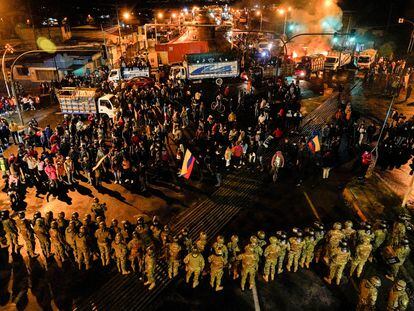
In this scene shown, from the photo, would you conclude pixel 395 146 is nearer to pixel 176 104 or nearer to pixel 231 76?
pixel 176 104

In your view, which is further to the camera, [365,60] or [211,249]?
[365,60]

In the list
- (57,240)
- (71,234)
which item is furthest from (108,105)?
(71,234)

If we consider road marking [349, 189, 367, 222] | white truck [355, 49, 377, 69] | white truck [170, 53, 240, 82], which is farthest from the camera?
white truck [355, 49, 377, 69]

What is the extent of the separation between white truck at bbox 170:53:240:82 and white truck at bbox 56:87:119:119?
9.11 meters

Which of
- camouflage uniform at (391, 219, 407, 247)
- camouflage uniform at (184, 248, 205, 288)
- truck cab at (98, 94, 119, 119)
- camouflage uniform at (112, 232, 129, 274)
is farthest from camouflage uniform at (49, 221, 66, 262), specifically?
truck cab at (98, 94, 119, 119)

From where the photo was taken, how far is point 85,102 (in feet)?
81.5

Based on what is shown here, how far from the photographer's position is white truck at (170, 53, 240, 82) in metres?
32.0

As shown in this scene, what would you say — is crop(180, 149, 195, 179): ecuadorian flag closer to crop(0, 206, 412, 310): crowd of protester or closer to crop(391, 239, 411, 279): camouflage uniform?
crop(0, 206, 412, 310): crowd of protester

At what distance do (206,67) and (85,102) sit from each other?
485 inches

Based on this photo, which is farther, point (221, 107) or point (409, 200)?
point (221, 107)

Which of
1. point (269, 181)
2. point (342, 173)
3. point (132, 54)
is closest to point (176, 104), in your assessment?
point (269, 181)

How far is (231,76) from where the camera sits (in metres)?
33.6

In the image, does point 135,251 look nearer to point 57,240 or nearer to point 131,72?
point 57,240

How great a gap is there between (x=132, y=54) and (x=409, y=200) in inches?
1611
